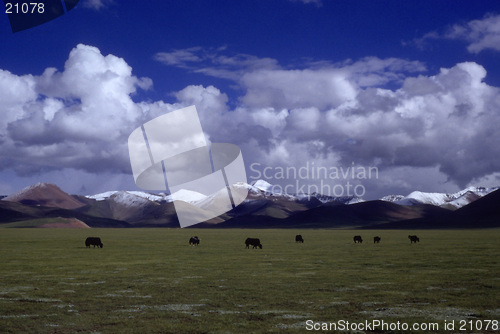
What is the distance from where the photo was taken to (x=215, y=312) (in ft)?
51.6

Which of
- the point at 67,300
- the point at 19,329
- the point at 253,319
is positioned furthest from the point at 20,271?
the point at 253,319

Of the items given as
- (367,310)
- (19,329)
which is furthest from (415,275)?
(19,329)

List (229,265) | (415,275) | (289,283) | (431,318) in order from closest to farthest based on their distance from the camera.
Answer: (431,318), (289,283), (415,275), (229,265)

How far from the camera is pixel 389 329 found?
13242 millimetres

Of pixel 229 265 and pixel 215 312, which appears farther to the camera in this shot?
pixel 229 265

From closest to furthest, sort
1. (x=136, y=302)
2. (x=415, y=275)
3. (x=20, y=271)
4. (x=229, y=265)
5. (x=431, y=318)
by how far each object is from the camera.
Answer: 1. (x=431, y=318)
2. (x=136, y=302)
3. (x=415, y=275)
4. (x=20, y=271)
5. (x=229, y=265)

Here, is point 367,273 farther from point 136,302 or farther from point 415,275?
point 136,302

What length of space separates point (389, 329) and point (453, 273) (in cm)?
1555

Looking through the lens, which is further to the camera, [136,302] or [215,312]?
[136,302]

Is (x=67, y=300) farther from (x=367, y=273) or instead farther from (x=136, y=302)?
(x=367, y=273)

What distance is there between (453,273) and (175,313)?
17922 mm

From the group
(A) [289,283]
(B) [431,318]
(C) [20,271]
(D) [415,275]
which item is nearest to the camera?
(B) [431,318]

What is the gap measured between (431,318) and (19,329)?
12.2 metres

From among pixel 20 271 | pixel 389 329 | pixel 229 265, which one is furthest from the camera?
pixel 229 265
